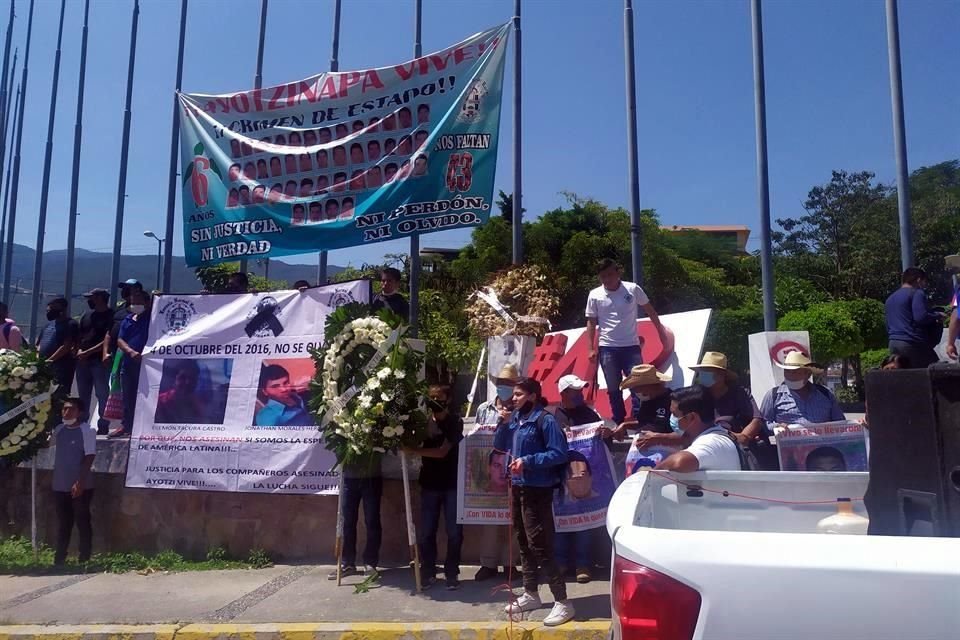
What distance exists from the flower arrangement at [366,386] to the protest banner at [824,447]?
3.01m

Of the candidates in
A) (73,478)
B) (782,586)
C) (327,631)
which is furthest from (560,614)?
(73,478)

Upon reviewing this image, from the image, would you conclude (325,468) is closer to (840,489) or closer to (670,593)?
(840,489)

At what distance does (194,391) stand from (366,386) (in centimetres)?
264

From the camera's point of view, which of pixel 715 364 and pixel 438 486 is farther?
pixel 438 486

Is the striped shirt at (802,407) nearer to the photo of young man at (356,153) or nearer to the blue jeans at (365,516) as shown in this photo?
the blue jeans at (365,516)

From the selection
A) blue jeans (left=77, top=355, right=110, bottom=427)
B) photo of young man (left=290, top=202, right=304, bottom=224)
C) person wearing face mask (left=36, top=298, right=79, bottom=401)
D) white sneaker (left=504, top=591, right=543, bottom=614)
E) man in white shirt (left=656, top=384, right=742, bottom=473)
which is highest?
photo of young man (left=290, top=202, right=304, bottom=224)

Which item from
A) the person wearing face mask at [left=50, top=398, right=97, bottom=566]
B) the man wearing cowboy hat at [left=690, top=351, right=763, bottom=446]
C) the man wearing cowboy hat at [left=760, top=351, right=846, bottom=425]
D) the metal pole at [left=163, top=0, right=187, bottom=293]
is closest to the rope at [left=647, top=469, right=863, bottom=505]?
the man wearing cowboy hat at [left=690, top=351, right=763, bottom=446]

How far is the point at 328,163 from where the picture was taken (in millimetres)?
10172

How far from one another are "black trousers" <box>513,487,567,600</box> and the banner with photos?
30 centimetres

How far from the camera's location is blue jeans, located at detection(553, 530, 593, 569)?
6.49 metres

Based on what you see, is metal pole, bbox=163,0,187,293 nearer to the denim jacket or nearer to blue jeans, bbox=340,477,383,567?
blue jeans, bbox=340,477,383,567

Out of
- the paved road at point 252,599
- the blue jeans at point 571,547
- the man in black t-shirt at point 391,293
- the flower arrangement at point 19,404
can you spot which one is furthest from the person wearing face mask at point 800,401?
the flower arrangement at point 19,404

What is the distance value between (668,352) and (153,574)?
602cm

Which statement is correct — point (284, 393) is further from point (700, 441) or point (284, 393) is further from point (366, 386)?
point (700, 441)
